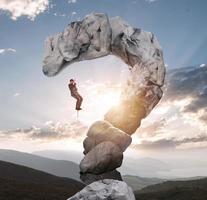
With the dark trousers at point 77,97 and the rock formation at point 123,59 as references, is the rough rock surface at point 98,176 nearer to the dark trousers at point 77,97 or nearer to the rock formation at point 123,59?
the rock formation at point 123,59

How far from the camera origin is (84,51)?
1805cm

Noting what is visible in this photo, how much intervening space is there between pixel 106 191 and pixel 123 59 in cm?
631

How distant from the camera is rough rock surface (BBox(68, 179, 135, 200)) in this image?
15.0m

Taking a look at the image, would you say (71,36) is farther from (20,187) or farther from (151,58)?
(20,187)

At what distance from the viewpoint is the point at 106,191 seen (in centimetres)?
1514

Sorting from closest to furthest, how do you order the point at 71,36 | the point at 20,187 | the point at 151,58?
the point at 151,58 < the point at 71,36 < the point at 20,187

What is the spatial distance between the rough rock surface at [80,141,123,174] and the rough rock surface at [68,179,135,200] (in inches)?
33.7

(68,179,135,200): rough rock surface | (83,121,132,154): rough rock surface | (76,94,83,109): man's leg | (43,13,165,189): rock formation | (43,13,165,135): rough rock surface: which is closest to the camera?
(68,179,135,200): rough rock surface

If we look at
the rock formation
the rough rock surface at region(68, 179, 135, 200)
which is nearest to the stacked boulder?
the rock formation

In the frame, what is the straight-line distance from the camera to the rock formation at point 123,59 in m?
16.3

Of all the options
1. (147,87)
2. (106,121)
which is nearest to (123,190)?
(106,121)

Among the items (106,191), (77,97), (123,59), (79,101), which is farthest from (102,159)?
(123,59)

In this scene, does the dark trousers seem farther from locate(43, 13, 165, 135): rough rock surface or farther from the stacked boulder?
the stacked boulder

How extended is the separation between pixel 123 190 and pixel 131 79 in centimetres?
475
